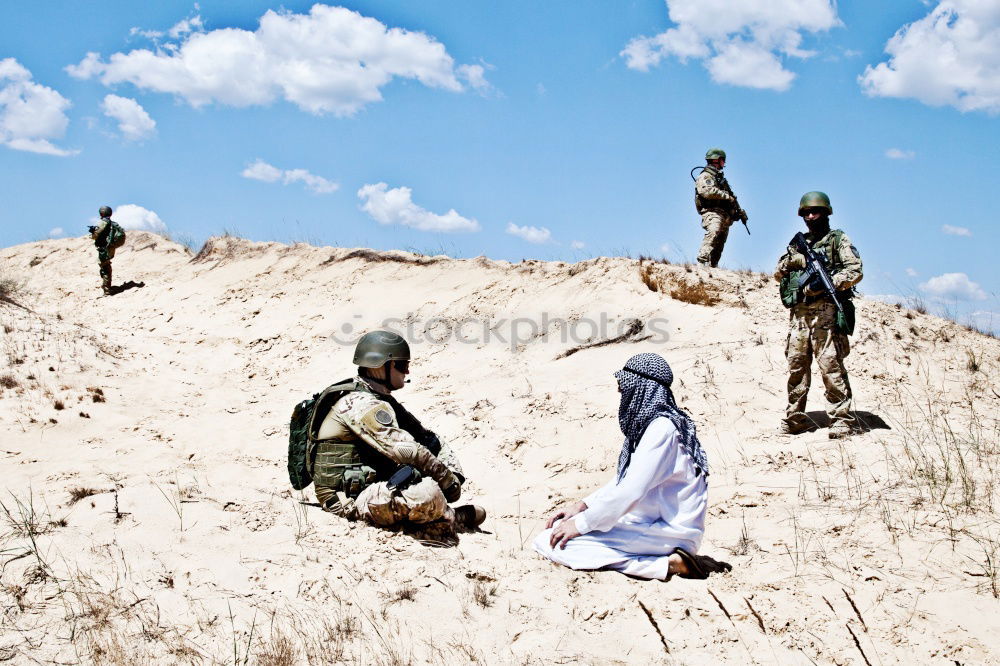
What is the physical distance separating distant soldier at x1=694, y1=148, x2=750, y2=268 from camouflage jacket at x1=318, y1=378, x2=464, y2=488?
632cm

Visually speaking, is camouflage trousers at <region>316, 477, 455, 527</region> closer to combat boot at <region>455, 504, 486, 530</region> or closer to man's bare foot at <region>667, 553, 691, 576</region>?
combat boot at <region>455, 504, 486, 530</region>

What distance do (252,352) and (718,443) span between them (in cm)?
725

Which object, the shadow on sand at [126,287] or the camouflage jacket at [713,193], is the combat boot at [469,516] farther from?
the shadow on sand at [126,287]

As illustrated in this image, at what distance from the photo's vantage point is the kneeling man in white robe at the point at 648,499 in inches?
A: 140

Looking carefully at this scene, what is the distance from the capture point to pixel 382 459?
13.9ft

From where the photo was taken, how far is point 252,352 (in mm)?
10945

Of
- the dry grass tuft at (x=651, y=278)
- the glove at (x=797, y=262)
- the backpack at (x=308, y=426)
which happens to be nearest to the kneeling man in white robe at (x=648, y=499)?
the backpack at (x=308, y=426)

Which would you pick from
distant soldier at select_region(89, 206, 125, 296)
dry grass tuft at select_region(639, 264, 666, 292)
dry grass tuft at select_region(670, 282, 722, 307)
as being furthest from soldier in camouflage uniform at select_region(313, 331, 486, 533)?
distant soldier at select_region(89, 206, 125, 296)

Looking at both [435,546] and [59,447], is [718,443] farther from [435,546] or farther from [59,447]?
[59,447]

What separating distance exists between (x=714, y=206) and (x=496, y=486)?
5.17 m

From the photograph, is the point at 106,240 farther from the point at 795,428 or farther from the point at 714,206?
the point at 795,428

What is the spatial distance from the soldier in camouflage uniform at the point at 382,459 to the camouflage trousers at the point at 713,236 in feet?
20.0

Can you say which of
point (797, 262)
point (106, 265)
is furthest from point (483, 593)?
point (106, 265)

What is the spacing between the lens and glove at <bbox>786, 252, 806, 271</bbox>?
588cm
